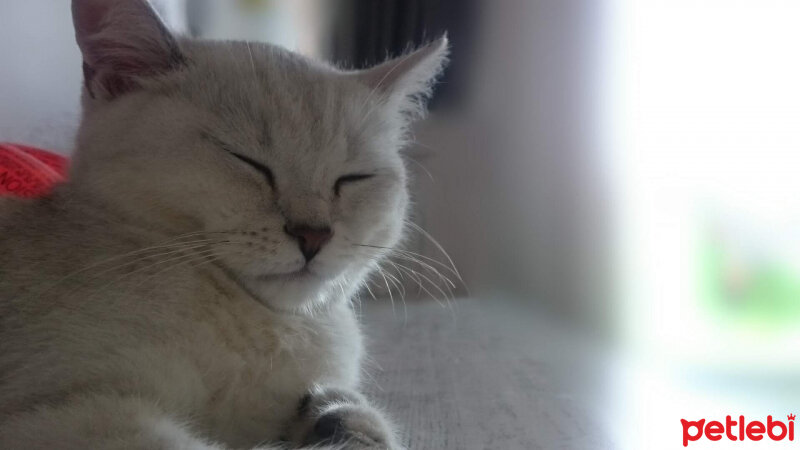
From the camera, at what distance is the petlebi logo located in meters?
1.03

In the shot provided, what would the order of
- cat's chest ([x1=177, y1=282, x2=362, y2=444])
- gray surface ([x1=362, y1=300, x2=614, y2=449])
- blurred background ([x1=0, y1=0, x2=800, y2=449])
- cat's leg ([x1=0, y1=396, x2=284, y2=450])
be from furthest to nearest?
1. blurred background ([x1=0, y1=0, x2=800, y2=449])
2. gray surface ([x1=362, y1=300, x2=614, y2=449])
3. cat's chest ([x1=177, y1=282, x2=362, y2=444])
4. cat's leg ([x1=0, y1=396, x2=284, y2=450])

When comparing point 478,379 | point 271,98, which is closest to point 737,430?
point 478,379

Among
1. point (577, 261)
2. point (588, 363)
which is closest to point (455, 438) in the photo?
point (588, 363)

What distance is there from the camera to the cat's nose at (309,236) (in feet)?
2.43

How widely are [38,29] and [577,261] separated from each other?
1.59 meters

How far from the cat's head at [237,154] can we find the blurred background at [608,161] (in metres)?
0.27

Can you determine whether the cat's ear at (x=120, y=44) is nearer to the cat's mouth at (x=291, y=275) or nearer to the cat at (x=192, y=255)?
the cat at (x=192, y=255)

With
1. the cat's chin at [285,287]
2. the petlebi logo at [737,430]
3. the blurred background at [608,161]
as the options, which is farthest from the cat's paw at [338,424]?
the petlebi logo at [737,430]

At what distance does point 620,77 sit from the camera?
77.1 inches

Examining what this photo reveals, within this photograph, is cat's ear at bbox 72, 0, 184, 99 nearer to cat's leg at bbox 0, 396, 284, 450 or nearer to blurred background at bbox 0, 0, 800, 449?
blurred background at bbox 0, 0, 800, 449

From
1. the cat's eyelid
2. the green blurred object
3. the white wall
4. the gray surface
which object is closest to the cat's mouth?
the cat's eyelid

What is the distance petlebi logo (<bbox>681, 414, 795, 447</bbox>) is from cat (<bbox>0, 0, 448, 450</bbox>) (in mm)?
535

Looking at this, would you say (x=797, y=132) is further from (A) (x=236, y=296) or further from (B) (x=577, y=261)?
(A) (x=236, y=296)

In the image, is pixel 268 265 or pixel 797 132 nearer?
pixel 268 265
